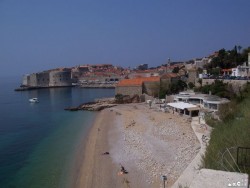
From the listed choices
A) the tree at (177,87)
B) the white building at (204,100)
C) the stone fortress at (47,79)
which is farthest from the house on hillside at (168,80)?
the stone fortress at (47,79)

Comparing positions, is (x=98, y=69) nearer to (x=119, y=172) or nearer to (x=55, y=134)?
(x=55, y=134)

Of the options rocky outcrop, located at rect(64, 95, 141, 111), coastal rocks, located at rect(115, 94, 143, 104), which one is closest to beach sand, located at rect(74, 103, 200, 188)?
rocky outcrop, located at rect(64, 95, 141, 111)

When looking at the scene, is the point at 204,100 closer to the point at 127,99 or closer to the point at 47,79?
the point at 127,99

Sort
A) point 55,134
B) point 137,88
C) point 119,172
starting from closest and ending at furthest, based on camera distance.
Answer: point 119,172 < point 55,134 < point 137,88

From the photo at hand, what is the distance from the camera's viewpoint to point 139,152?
16.5 m

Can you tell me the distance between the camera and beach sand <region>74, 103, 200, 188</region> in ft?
42.7

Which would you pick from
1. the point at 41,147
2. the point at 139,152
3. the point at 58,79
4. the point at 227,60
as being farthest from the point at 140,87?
the point at 58,79

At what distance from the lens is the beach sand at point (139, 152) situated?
13.0m

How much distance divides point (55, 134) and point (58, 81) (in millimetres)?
59569

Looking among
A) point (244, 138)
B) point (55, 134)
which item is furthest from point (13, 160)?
point (244, 138)

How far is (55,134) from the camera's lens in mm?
23688

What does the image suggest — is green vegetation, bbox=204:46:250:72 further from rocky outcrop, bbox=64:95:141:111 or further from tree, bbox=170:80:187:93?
rocky outcrop, bbox=64:95:141:111

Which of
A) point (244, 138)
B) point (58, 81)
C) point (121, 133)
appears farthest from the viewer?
point (58, 81)

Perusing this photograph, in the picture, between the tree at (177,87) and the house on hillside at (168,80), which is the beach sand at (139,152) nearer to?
the tree at (177,87)
